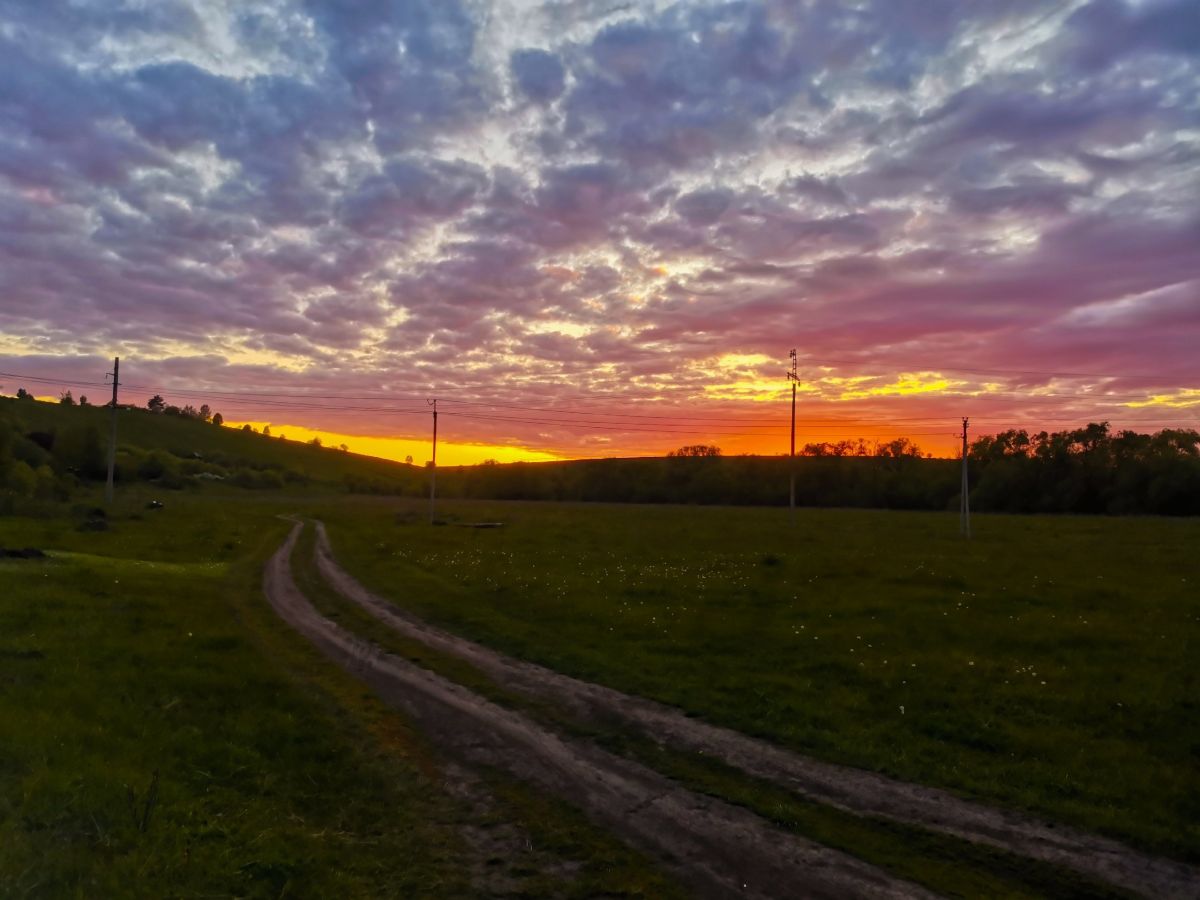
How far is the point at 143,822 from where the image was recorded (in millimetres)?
7934

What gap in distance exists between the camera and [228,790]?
9312 millimetres

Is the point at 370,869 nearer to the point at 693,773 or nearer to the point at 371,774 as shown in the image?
the point at 371,774

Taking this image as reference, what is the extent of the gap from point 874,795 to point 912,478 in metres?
128

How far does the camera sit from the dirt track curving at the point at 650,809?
742cm

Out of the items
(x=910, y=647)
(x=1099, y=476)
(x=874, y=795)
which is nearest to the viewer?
(x=874, y=795)

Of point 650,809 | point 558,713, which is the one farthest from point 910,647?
Answer: point 650,809

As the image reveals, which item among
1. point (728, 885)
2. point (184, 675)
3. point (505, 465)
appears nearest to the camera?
point (728, 885)

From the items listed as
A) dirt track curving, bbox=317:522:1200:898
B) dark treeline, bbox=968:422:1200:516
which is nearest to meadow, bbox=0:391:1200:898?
dirt track curving, bbox=317:522:1200:898

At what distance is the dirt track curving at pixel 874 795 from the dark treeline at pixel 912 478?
10362 centimetres

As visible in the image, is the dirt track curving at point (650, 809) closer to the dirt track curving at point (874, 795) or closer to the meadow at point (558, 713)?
the meadow at point (558, 713)

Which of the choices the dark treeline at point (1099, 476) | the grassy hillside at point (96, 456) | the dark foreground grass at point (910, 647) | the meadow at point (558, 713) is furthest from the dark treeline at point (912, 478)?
the meadow at point (558, 713)

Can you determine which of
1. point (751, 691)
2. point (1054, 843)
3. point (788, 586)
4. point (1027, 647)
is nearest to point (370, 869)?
point (1054, 843)

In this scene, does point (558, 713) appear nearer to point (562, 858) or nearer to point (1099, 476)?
point (562, 858)

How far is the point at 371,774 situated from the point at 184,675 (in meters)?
6.49
